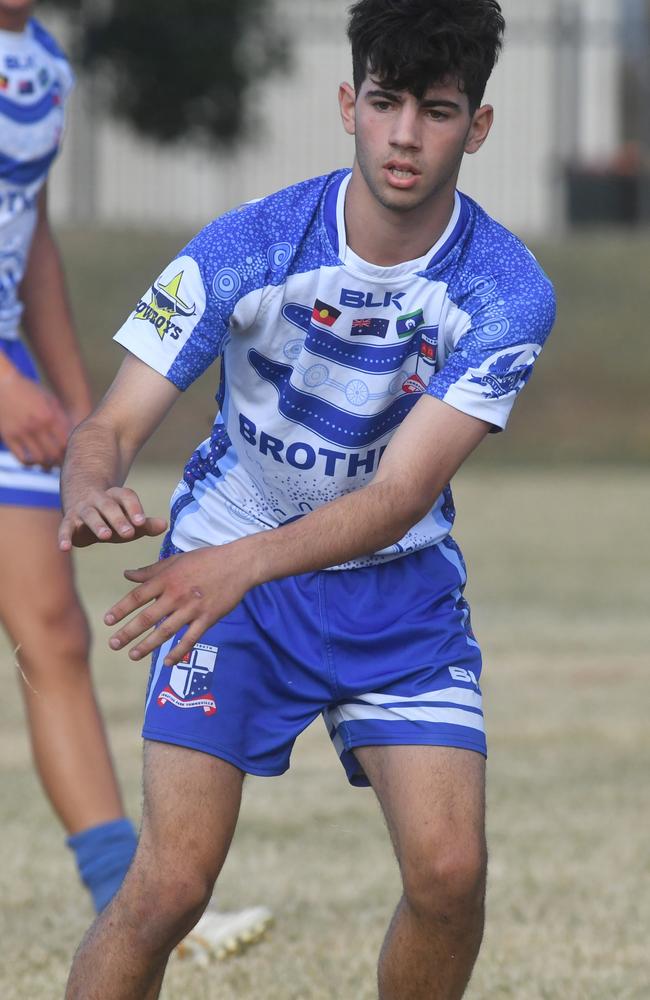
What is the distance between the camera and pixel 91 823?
4.32m

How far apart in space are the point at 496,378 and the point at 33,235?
179 centimetres

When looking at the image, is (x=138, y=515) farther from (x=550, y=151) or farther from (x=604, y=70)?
(x=604, y=70)

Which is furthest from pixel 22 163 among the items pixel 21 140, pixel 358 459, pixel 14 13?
pixel 358 459

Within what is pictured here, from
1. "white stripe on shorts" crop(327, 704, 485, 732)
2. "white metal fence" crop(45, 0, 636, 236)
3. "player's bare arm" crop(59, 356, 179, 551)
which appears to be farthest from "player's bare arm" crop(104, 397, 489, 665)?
"white metal fence" crop(45, 0, 636, 236)

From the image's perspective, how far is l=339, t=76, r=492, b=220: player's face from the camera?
10.7 ft

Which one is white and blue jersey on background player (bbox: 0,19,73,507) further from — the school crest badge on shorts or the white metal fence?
the white metal fence

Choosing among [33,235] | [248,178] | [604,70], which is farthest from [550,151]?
[33,235]

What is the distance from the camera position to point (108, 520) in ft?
9.50

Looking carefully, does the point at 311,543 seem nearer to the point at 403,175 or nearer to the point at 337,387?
the point at 337,387

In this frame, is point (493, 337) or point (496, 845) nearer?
point (493, 337)

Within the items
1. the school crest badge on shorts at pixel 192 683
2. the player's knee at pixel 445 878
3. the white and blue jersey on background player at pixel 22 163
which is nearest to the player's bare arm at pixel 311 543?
the school crest badge on shorts at pixel 192 683

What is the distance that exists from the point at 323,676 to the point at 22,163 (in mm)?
1776

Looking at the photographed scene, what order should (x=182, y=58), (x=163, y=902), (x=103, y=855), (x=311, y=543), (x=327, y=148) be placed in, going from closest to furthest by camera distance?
(x=311, y=543) < (x=163, y=902) < (x=103, y=855) < (x=182, y=58) < (x=327, y=148)

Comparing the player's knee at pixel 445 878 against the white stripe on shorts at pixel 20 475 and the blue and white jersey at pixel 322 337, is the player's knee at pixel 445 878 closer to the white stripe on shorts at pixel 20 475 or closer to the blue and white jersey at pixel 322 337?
the blue and white jersey at pixel 322 337
